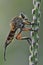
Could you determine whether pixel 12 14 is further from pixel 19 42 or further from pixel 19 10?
pixel 19 42

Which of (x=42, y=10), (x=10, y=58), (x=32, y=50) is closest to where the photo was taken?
(x=32, y=50)

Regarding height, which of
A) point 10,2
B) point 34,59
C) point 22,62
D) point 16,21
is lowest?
point 22,62

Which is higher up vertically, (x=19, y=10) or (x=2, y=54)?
(x=19, y=10)

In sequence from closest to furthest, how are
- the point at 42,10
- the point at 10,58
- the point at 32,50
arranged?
the point at 32,50, the point at 42,10, the point at 10,58

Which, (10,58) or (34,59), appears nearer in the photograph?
(34,59)

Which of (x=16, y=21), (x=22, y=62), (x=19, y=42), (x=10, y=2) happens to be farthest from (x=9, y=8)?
(x=16, y=21)

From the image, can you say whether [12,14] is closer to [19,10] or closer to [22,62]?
[19,10]

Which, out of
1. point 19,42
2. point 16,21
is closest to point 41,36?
point 19,42
